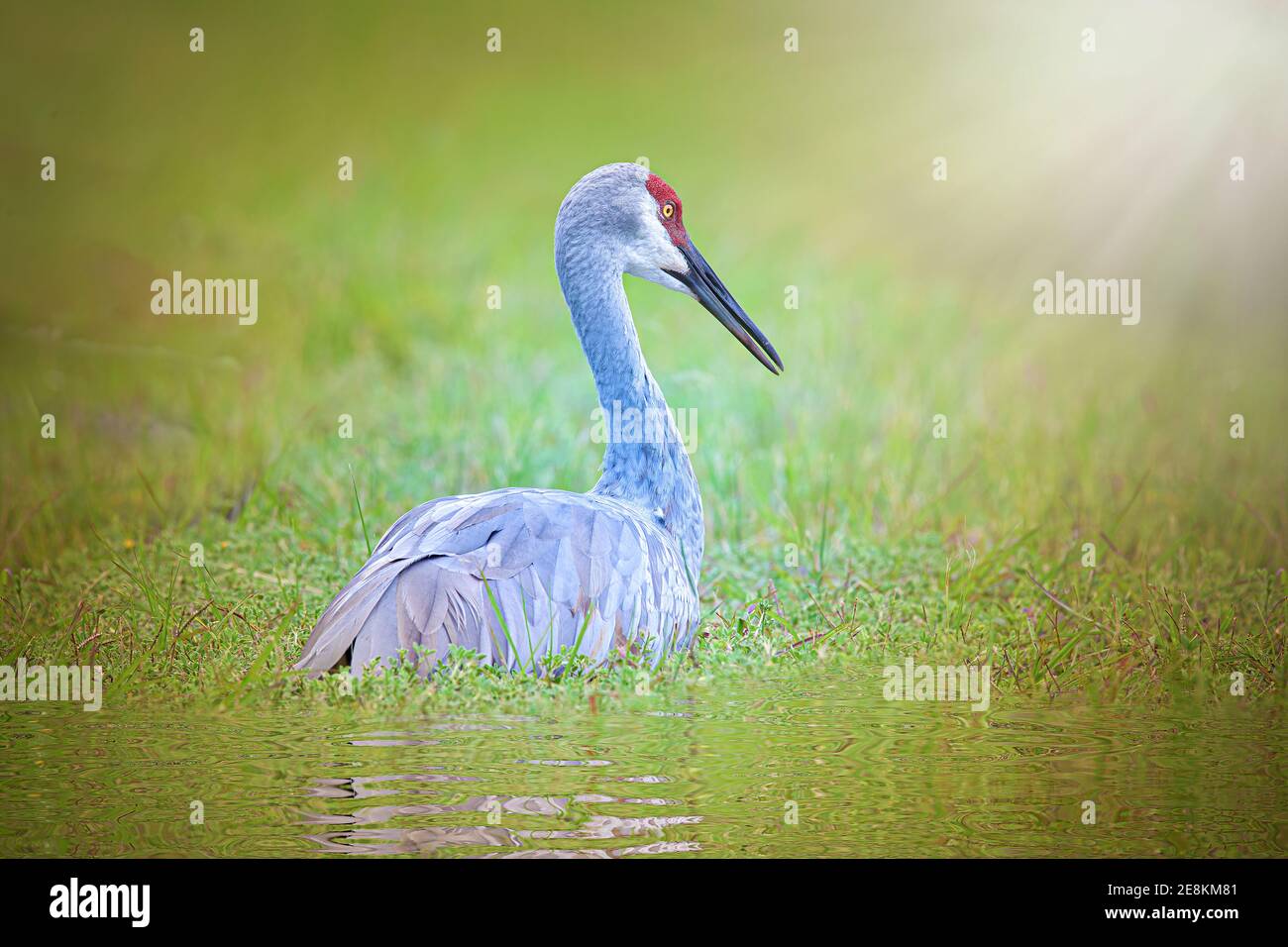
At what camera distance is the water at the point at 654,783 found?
3.97m

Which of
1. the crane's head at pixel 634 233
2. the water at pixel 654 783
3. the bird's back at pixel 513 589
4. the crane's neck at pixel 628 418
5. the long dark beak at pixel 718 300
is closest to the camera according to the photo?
the water at pixel 654 783

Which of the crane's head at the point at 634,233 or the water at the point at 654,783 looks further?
the crane's head at the point at 634,233

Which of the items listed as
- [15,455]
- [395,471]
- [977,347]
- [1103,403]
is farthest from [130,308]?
[1103,403]

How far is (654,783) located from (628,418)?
1701 millimetres

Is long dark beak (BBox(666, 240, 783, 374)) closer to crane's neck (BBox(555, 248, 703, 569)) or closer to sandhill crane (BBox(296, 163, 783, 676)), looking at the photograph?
sandhill crane (BBox(296, 163, 783, 676))

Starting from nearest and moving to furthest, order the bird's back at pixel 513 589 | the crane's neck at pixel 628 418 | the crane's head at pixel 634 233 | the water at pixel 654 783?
the water at pixel 654 783
the bird's back at pixel 513 589
the crane's neck at pixel 628 418
the crane's head at pixel 634 233

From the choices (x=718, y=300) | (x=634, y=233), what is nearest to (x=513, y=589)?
(x=634, y=233)

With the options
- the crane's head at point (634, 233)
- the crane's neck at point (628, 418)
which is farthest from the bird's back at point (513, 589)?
the crane's head at point (634, 233)

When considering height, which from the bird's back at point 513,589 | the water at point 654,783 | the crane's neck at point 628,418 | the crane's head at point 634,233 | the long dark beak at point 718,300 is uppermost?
the crane's head at point 634,233

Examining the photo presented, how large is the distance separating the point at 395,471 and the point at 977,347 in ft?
12.5

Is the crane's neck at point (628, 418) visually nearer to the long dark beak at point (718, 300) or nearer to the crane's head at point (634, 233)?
the crane's head at point (634, 233)

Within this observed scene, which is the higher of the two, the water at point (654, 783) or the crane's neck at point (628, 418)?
the crane's neck at point (628, 418)

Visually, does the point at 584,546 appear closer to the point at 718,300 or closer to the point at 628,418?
the point at 628,418

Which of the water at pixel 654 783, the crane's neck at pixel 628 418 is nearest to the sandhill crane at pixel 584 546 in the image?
the crane's neck at pixel 628 418
